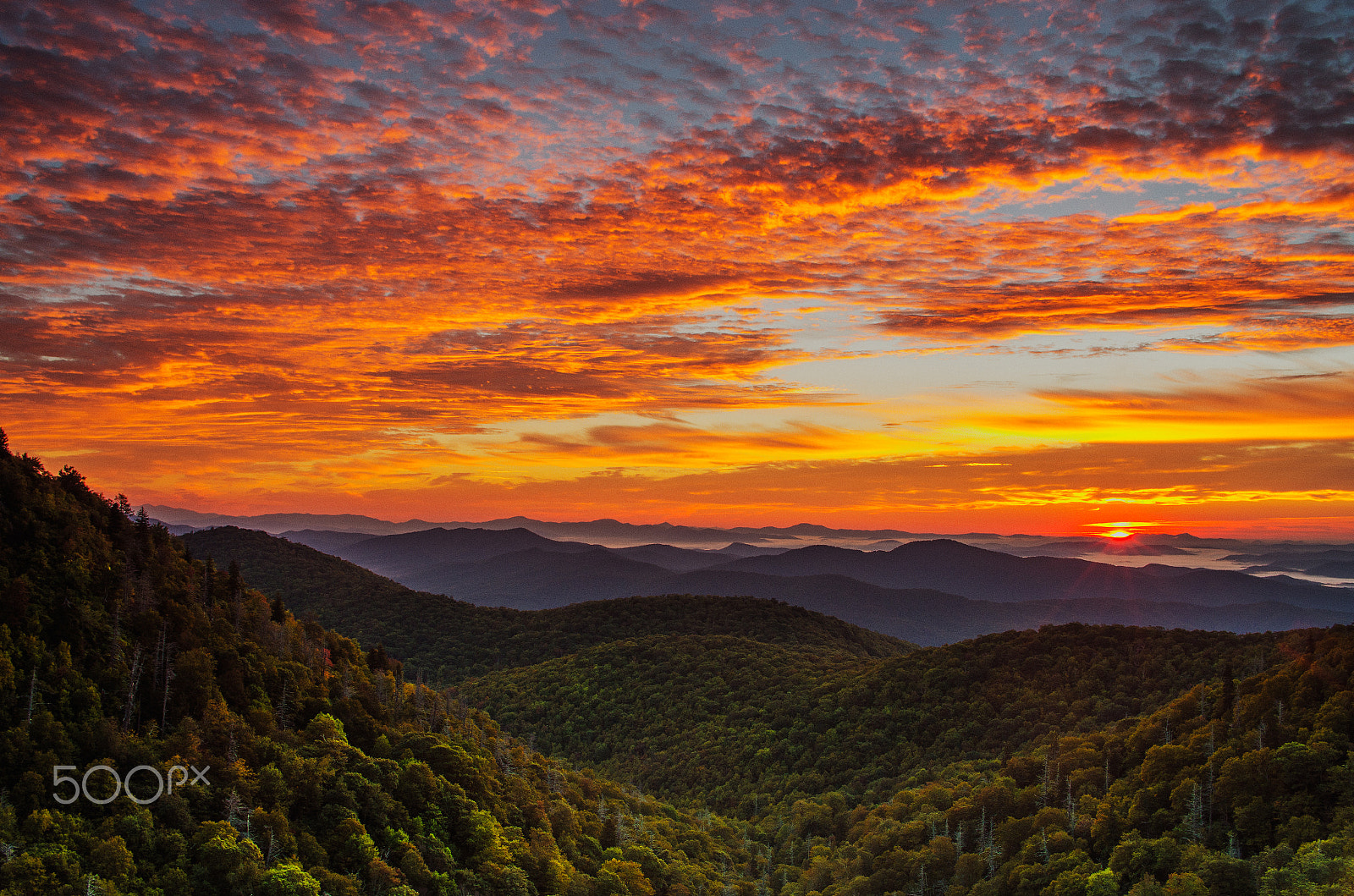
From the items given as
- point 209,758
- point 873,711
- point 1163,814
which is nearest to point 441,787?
point 209,758

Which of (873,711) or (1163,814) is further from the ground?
(1163,814)

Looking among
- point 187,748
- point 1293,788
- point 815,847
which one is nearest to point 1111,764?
point 1293,788

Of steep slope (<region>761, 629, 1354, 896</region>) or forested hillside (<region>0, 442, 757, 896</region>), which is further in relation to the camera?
steep slope (<region>761, 629, 1354, 896</region>)

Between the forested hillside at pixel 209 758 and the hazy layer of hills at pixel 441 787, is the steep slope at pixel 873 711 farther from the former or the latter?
the forested hillside at pixel 209 758

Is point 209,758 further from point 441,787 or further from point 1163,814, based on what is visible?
point 1163,814

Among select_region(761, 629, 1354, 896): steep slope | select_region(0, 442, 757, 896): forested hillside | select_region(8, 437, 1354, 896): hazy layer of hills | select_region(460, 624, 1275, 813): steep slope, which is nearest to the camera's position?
select_region(0, 442, 757, 896): forested hillside

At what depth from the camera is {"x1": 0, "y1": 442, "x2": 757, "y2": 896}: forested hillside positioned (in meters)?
48.6

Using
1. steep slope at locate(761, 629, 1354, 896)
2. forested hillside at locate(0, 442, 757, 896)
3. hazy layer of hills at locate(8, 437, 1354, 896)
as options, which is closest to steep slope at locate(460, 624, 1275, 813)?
hazy layer of hills at locate(8, 437, 1354, 896)

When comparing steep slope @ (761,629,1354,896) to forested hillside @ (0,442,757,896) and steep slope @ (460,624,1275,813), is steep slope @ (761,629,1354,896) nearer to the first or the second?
forested hillside @ (0,442,757,896)

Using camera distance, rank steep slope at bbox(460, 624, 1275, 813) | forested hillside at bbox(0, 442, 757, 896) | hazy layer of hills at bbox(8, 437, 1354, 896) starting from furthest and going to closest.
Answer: steep slope at bbox(460, 624, 1275, 813) → hazy layer of hills at bbox(8, 437, 1354, 896) → forested hillside at bbox(0, 442, 757, 896)

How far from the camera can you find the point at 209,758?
187 feet

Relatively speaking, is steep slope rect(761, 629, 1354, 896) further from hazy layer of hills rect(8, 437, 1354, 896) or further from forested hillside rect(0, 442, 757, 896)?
forested hillside rect(0, 442, 757, 896)

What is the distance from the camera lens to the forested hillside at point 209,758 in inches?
1913

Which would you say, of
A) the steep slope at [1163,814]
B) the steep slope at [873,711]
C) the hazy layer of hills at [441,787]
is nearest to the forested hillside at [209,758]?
the hazy layer of hills at [441,787]
